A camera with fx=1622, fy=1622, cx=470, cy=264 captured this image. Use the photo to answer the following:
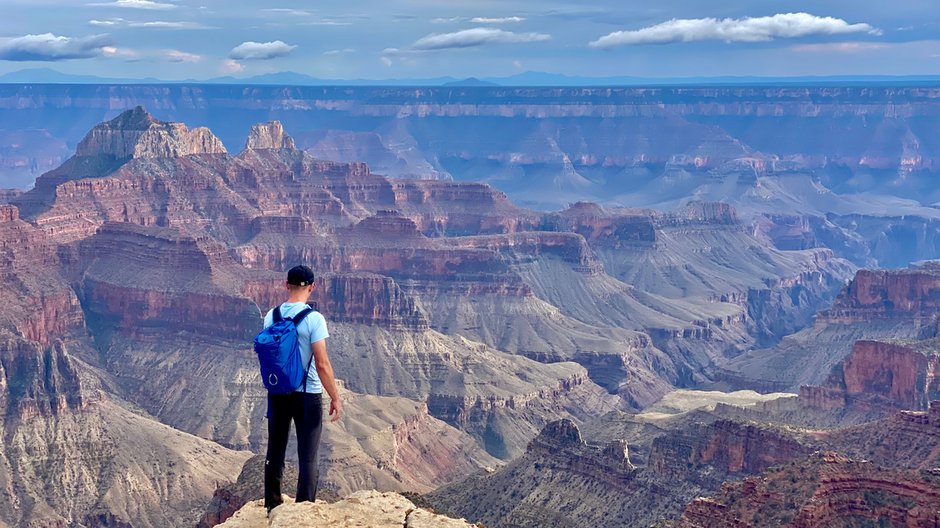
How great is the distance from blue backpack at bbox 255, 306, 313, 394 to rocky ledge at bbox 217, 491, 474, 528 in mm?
2303

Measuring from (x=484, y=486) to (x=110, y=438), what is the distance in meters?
28.3

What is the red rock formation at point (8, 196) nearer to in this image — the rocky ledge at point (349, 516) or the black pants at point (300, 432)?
the black pants at point (300, 432)

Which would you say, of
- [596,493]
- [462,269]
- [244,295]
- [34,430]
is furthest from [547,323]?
[596,493]

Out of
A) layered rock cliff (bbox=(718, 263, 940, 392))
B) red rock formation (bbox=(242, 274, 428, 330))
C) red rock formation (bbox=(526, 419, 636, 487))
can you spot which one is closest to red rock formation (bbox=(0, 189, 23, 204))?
red rock formation (bbox=(242, 274, 428, 330))

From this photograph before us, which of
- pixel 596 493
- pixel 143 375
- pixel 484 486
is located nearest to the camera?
pixel 596 493

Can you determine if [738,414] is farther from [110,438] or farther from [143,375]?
[143,375]

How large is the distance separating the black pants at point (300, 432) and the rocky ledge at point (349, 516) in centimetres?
48

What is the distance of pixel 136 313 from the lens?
136625 mm

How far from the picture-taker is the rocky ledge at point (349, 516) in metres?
30.0

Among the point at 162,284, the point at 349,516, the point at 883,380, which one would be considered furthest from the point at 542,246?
the point at 349,516

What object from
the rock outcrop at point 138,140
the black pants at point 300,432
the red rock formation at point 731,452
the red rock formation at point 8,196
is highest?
the black pants at point 300,432

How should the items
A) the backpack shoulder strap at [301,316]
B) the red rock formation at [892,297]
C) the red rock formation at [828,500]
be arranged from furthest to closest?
the red rock formation at [892,297]
the red rock formation at [828,500]
the backpack shoulder strap at [301,316]

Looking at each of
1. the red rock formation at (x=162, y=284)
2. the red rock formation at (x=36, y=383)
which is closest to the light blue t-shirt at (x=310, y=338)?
the red rock formation at (x=36, y=383)

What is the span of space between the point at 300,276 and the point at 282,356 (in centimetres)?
172
